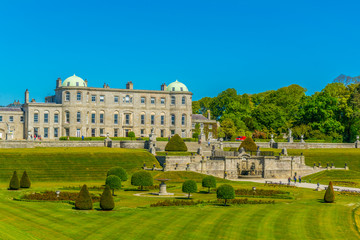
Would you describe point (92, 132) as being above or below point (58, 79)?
below

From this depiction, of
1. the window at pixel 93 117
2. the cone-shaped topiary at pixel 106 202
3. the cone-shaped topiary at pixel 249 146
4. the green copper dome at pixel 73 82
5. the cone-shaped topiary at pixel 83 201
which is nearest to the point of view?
the cone-shaped topiary at pixel 106 202

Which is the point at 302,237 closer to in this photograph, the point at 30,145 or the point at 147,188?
the point at 147,188

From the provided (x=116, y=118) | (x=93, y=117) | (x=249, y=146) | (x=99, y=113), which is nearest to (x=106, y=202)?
(x=249, y=146)

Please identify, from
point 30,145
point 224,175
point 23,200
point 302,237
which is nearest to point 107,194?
point 23,200

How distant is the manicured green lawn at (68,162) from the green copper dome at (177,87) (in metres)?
30.4

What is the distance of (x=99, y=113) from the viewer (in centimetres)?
9881

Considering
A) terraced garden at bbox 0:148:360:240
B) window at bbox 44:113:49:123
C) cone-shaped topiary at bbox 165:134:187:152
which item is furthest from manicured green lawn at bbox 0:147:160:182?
window at bbox 44:113:49:123

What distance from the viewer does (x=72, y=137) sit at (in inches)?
3504

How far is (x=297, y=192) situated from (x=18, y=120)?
58567mm

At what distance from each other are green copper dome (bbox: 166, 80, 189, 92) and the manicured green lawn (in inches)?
1197

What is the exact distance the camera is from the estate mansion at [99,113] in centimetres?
9481

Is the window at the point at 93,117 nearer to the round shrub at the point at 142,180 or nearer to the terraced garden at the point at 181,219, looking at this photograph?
the terraced garden at the point at 181,219

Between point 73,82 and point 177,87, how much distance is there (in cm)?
2117

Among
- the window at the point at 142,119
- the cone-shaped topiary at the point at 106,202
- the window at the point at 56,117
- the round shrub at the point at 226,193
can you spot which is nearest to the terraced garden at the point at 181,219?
the cone-shaped topiary at the point at 106,202
